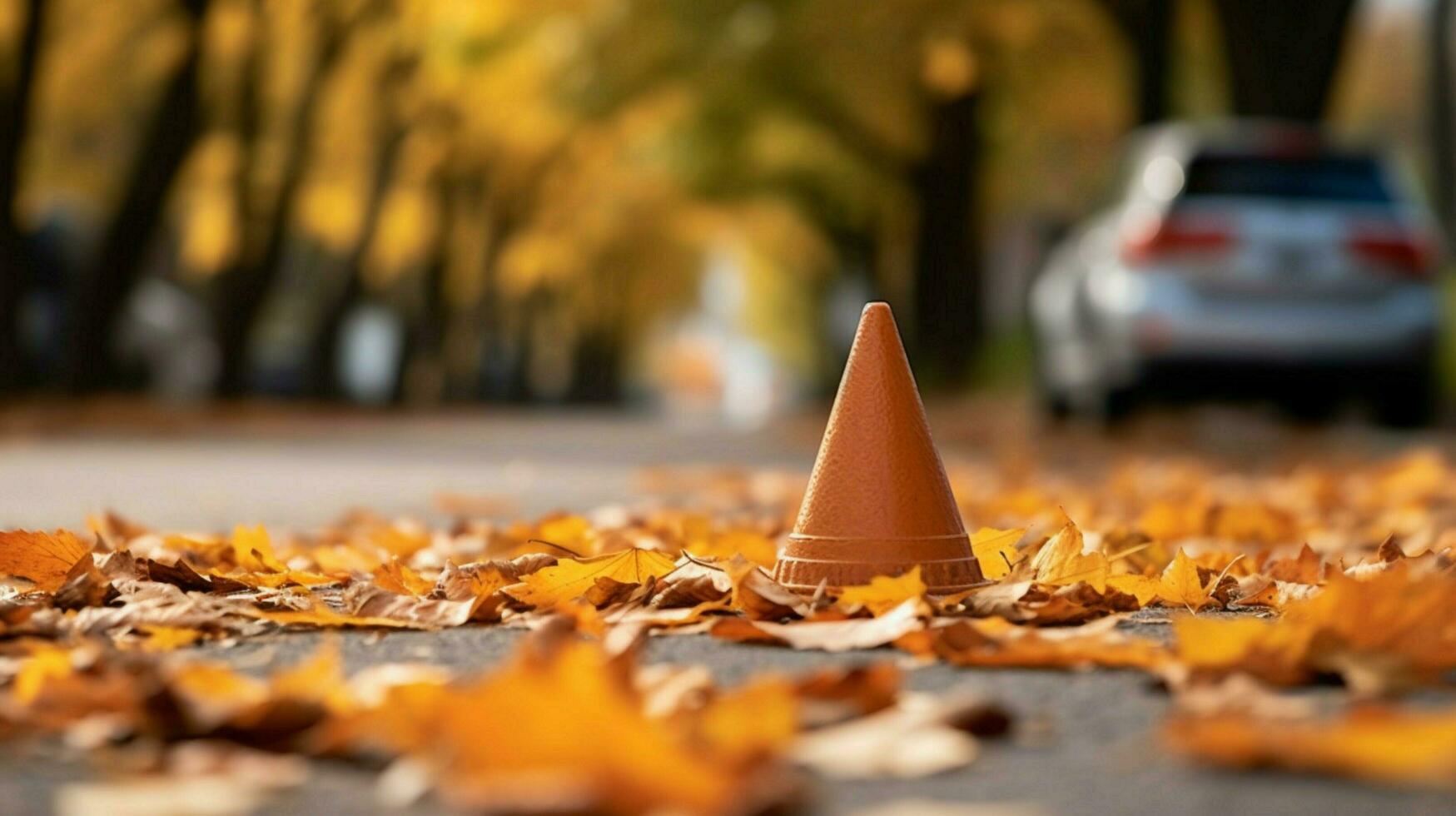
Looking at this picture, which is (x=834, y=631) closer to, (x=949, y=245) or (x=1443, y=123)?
(x=1443, y=123)

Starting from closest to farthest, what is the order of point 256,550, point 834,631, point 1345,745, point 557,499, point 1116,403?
point 1345,745 < point 834,631 < point 256,550 < point 557,499 < point 1116,403

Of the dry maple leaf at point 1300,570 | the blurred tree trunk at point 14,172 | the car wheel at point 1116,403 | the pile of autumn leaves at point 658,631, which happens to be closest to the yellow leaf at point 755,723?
the pile of autumn leaves at point 658,631

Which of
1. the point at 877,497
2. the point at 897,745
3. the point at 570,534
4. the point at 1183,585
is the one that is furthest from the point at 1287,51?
the point at 897,745

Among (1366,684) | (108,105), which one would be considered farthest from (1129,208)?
(108,105)

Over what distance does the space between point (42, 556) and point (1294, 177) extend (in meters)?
9.41

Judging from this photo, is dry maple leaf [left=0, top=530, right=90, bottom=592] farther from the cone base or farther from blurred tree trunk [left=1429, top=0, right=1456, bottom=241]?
blurred tree trunk [left=1429, top=0, right=1456, bottom=241]

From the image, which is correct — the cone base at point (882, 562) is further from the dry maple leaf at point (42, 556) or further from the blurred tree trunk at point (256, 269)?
the blurred tree trunk at point (256, 269)

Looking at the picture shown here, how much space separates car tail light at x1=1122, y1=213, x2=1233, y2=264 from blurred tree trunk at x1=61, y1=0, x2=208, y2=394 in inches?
451

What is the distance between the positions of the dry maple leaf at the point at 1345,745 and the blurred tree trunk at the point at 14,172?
1710 centimetres

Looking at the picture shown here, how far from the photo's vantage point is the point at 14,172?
58.2ft

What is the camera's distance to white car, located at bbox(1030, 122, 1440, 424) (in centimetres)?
1135

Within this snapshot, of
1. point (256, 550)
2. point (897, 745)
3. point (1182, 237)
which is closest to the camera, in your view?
point (897, 745)

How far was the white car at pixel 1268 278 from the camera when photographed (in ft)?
37.2

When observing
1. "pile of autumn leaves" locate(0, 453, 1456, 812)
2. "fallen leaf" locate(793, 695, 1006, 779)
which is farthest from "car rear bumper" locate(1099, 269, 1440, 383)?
"fallen leaf" locate(793, 695, 1006, 779)
